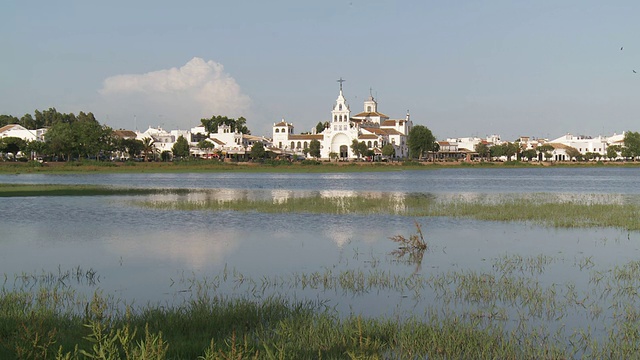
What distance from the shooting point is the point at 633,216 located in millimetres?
30484

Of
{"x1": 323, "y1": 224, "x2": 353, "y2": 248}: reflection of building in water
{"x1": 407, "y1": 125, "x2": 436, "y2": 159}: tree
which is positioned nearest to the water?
{"x1": 323, "y1": 224, "x2": 353, "y2": 248}: reflection of building in water

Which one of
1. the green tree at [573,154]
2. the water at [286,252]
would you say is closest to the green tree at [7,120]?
the green tree at [573,154]

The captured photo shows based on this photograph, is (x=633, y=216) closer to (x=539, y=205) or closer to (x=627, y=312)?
(x=539, y=205)

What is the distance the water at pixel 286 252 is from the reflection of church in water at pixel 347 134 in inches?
5341

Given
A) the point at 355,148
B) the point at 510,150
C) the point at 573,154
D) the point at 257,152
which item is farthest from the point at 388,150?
the point at 573,154

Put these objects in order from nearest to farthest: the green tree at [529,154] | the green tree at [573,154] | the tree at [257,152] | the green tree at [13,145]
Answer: the green tree at [13,145] < the tree at [257,152] < the green tree at [529,154] < the green tree at [573,154]

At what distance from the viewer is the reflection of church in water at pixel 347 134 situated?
170m

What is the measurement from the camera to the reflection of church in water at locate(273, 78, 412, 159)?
6703 inches

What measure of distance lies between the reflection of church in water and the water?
445 feet

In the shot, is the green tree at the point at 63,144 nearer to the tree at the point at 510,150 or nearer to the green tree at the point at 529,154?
the tree at the point at 510,150

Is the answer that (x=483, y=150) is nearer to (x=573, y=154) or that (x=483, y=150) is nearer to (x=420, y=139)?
(x=573, y=154)

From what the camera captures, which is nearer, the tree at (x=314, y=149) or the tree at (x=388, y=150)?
the tree at (x=388, y=150)

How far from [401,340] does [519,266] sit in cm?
874

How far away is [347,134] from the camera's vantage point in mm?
171500
